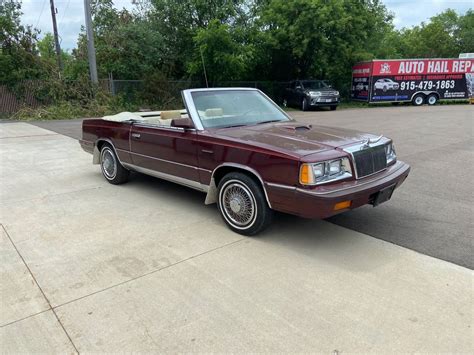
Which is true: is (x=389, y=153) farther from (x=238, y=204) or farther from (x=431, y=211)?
(x=238, y=204)

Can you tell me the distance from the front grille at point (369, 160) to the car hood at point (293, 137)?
170 mm

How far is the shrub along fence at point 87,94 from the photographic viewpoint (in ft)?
56.6

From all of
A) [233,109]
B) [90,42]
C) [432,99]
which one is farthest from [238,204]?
[432,99]

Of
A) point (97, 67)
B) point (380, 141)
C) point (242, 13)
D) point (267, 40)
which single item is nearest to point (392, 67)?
point (267, 40)

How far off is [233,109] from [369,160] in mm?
1854

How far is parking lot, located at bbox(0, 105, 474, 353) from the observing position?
8.14 feet

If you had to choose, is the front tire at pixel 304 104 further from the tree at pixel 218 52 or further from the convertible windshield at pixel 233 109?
the convertible windshield at pixel 233 109

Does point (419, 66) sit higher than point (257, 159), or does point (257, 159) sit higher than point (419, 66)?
point (419, 66)

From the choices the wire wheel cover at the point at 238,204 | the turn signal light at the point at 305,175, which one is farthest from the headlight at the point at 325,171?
the wire wheel cover at the point at 238,204

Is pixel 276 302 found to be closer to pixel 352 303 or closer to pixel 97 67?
pixel 352 303

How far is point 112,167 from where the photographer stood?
603 centimetres

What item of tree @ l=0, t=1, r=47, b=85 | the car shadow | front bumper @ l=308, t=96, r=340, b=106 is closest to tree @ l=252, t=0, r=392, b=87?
front bumper @ l=308, t=96, r=340, b=106

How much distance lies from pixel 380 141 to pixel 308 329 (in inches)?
96.1

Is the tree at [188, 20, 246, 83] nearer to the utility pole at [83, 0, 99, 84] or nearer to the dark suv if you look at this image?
the dark suv
